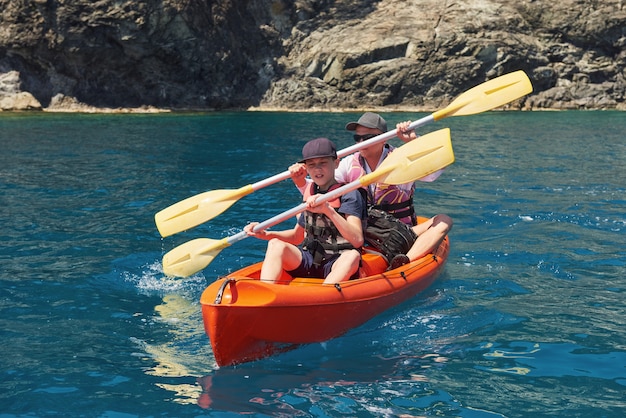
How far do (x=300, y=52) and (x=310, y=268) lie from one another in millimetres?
27171

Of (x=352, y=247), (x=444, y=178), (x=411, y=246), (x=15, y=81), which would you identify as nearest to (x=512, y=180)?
(x=444, y=178)

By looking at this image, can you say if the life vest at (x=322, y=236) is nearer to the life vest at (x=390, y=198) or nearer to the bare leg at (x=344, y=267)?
the bare leg at (x=344, y=267)

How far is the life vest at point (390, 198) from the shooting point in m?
6.72

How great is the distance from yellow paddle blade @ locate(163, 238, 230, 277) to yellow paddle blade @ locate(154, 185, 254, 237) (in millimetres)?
339

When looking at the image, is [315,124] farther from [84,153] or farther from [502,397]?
[502,397]

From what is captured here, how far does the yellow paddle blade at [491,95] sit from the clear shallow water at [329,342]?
5.13ft

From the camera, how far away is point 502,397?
425cm

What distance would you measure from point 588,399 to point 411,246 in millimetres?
2637

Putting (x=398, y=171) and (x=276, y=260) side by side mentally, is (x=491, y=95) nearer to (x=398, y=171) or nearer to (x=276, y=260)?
A: (x=398, y=171)

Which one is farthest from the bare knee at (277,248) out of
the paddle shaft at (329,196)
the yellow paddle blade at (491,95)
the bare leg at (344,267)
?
the yellow paddle blade at (491,95)

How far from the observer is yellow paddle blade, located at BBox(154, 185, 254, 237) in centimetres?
641

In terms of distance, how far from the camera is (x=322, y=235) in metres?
5.66

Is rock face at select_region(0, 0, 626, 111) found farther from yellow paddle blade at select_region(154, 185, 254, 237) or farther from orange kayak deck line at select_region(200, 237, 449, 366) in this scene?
orange kayak deck line at select_region(200, 237, 449, 366)

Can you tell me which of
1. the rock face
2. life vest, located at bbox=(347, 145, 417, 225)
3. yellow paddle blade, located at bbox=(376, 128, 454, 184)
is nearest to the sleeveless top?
life vest, located at bbox=(347, 145, 417, 225)
